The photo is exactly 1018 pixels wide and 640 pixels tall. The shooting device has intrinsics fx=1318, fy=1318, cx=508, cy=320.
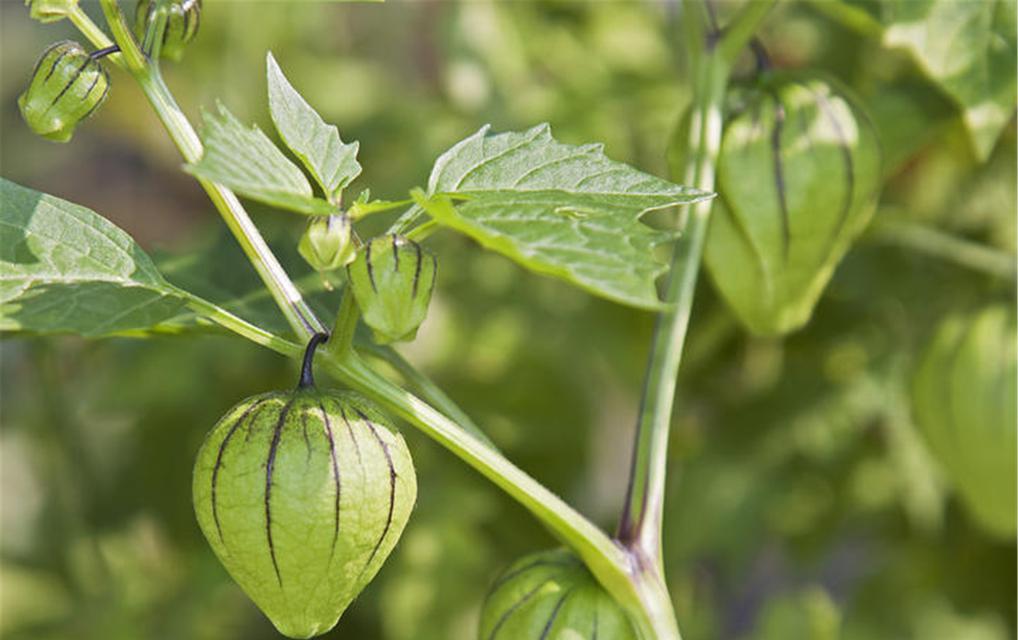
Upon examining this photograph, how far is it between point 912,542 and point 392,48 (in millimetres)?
815

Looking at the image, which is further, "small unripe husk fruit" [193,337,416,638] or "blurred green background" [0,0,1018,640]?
"blurred green background" [0,0,1018,640]

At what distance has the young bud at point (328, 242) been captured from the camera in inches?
15.2

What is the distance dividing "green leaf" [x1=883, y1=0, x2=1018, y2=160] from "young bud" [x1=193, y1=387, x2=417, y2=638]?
11.7 inches

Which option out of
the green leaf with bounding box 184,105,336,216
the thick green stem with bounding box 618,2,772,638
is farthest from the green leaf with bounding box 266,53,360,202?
the thick green stem with bounding box 618,2,772,638

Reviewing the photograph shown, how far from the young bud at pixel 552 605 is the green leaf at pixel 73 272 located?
0.53 feet

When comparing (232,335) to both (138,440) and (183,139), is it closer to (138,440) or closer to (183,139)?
(183,139)

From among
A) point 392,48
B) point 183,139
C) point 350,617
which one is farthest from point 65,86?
point 392,48

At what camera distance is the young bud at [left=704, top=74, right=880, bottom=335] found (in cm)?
56

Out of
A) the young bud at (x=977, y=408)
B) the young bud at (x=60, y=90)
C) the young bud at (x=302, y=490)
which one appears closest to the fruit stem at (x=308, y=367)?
the young bud at (x=302, y=490)

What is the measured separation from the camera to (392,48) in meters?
1.50

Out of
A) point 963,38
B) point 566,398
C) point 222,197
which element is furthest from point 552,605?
point 566,398

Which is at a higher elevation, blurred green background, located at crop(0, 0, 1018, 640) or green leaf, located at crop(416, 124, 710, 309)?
green leaf, located at crop(416, 124, 710, 309)

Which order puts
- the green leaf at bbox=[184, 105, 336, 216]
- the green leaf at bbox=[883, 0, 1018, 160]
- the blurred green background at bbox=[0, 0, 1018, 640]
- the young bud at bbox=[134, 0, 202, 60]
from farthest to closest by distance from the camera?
the blurred green background at bbox=[0, 0, 1018, 640], the green leaf at bbox=[883, 0, 1018, 160], the young bud at bbox=[134, 0, 202, 60], the green leaf at bbox=[184, 105, 336, 216]

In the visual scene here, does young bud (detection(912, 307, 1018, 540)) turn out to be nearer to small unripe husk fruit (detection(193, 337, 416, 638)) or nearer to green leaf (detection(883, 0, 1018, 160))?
green leaf (detection(883, 0, 1018, 160))
